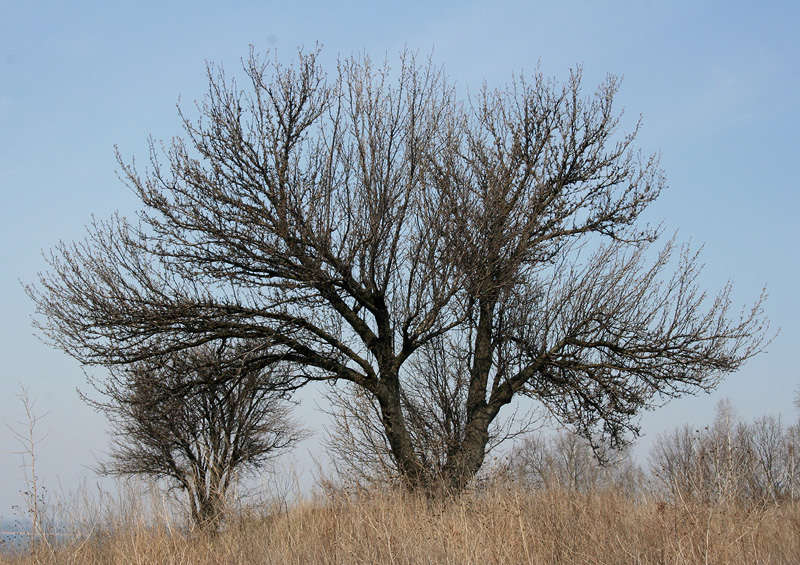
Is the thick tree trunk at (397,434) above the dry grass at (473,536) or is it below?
above

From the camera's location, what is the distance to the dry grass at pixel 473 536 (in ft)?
18.2

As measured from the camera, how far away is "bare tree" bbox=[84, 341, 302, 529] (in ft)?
26.9

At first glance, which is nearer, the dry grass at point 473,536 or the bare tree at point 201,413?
the dry grass at point 473,536

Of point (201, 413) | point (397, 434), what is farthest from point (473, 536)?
point (201, 413)

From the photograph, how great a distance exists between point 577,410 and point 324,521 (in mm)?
6333

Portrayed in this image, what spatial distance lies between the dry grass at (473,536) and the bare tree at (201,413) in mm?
695

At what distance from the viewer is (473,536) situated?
229 inches

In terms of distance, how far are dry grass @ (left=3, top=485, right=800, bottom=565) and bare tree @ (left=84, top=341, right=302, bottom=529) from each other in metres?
0.69

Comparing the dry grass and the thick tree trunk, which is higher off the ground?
the thick tree trunk

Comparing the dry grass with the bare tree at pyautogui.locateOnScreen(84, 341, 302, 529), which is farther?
the bare tree at pyautogui.locateOnScreen(84, 341, 302, 529)

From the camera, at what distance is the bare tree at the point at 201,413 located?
8.19m

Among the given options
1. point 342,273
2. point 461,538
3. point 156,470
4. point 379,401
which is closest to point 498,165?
point 342,273

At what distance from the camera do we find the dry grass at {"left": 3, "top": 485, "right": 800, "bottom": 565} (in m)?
5.55

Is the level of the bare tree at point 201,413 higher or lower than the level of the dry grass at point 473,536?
higher
